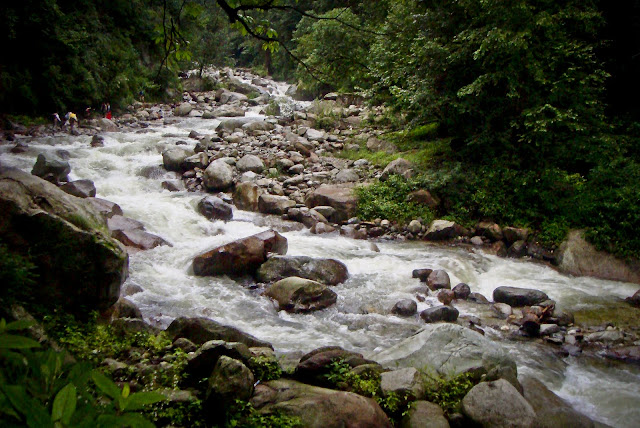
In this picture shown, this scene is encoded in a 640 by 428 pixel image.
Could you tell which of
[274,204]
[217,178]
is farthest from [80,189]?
[274,204]

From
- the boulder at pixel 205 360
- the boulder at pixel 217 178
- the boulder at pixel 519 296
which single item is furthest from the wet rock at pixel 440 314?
the boulder at pixel 217 178

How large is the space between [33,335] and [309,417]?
7.03 ft

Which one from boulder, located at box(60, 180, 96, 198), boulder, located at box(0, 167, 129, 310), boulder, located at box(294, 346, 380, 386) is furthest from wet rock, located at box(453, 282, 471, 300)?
boulder, located at box(60, 180, 96, 198)

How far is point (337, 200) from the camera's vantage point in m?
11.5

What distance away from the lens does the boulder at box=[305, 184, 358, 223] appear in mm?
11320

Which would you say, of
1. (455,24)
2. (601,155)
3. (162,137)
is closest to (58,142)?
(162,137)

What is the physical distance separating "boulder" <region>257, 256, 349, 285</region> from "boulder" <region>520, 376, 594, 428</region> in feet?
12.8

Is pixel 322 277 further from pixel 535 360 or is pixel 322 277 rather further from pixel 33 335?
pixel 33 335

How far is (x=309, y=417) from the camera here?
3.20 m

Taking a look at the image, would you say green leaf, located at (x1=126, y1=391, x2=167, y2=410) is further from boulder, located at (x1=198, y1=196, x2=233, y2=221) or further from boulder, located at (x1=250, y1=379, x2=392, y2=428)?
boulder, located at (x1=198, y1=196, x2=233, y2=221)

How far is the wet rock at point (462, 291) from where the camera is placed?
7.68m

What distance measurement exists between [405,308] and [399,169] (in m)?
6.33

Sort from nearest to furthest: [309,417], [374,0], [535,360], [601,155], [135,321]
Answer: [309,417] → [135,321] → [535,360] → [601,155] → [374,0]

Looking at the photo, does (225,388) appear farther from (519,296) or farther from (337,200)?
(337,200)
